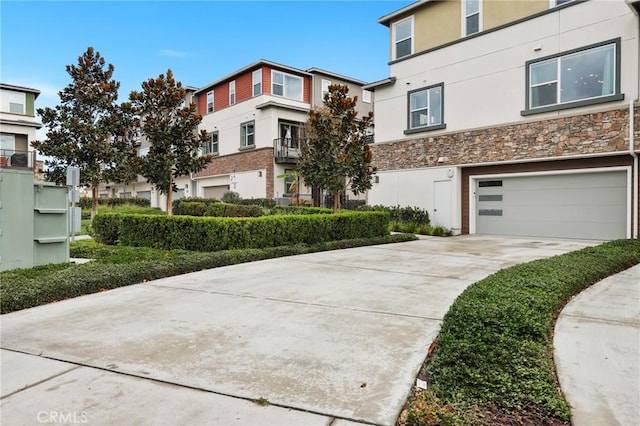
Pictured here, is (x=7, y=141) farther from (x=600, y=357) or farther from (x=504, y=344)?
(x=600, y=357)

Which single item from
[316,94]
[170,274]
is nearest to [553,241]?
A: [170,274]

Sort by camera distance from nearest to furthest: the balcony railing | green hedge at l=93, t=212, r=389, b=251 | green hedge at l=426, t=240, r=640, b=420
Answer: green hedge at l=426, t=240, r=640, b=420, green hedge at l=93, t=212, r=389, b=251, the balcony railing

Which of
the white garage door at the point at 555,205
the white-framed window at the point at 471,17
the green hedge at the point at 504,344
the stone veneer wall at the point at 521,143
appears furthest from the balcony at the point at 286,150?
the green hedge at the point at 504,344

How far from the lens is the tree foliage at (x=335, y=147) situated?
13.0 metres

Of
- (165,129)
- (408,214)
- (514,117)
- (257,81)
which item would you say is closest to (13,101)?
(257,81)

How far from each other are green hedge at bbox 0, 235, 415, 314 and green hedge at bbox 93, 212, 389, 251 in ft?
1.74

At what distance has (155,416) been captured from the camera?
2.53 metres

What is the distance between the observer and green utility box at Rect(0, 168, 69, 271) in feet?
22.0

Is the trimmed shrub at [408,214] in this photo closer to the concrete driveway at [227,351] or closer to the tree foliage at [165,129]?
the tree foliage at [165,129]

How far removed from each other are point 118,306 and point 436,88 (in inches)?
559

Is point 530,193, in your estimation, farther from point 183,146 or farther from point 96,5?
point 96,5

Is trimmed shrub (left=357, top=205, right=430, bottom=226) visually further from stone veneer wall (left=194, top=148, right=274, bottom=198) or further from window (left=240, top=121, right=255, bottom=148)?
window (left=240, top=121, right=255, bottom=148)

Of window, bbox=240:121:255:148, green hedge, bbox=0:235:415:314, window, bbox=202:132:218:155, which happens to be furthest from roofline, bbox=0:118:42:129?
green hedge, bbox=0:235:415:314

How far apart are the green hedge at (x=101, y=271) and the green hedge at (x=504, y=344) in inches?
193
